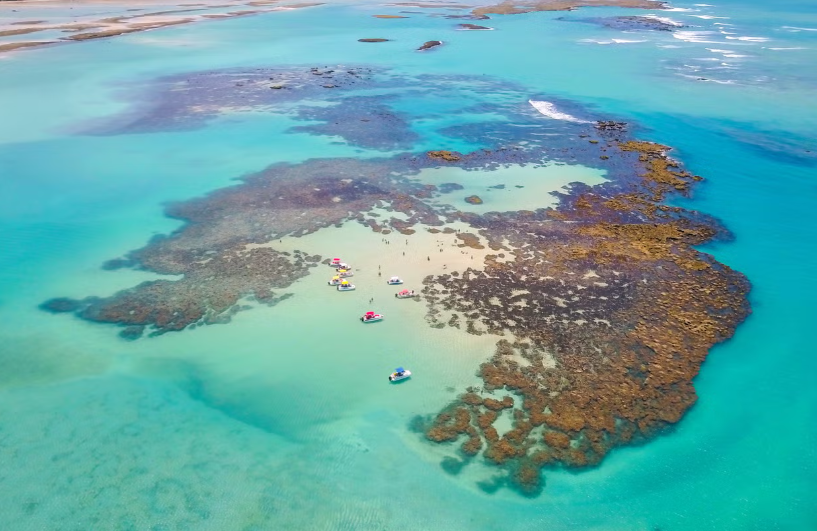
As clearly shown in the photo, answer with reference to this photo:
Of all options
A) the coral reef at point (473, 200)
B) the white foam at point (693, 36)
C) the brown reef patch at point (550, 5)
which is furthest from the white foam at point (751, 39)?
the coral reef at point (473, 200)

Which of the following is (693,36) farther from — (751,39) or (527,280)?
(527,280)

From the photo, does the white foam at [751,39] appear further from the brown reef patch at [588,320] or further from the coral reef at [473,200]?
the coral reef at [473,200]

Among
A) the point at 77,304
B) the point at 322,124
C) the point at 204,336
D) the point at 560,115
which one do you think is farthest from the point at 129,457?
the point at 560,115

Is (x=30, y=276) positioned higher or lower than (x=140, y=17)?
lower

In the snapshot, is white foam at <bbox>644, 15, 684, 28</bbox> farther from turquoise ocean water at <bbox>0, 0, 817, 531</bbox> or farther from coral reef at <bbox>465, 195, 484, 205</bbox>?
coral reef at <bbox>465, 195, 484, 205</bbox>

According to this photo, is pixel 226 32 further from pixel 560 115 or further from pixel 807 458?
pixel 807 458

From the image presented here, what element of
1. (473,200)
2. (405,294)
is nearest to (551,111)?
(473,200)
